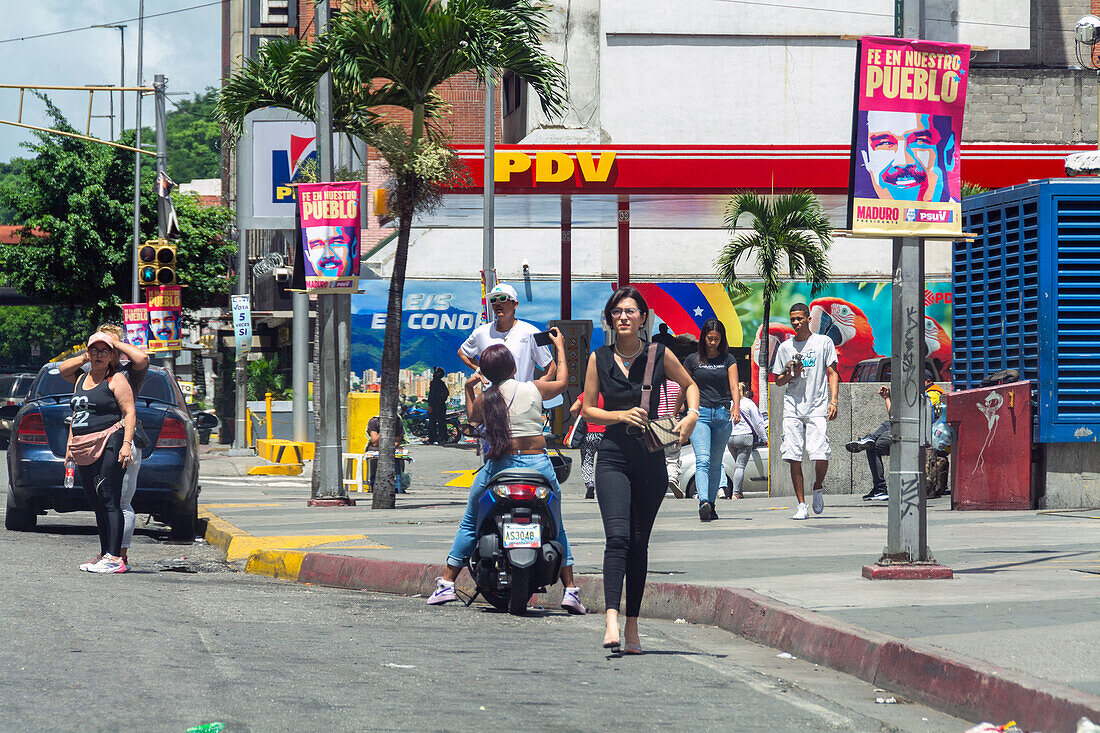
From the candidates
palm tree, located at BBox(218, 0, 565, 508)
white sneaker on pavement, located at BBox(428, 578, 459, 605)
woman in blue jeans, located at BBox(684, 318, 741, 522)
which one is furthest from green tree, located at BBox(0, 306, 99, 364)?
white sneaker on pavement, located at BBox(428, 578, 459, 605)

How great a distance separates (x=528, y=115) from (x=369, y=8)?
1838 cm

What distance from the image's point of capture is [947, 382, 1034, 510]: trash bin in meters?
12.8

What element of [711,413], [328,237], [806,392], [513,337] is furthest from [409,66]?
[513,337]

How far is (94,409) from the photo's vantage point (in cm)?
952

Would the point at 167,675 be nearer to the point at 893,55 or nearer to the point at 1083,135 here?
the point at 893,55

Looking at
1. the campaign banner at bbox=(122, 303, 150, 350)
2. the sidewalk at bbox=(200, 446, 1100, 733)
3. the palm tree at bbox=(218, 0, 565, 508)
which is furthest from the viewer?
the campaign banner at bbox=(122, 303, 150, 350)

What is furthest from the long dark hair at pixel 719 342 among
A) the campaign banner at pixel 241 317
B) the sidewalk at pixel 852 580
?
the campaign banner at pixel 241 317

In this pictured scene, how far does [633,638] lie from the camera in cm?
666

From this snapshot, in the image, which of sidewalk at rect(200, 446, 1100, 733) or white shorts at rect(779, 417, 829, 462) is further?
white shorts at rect(779, 417, 829, 462)

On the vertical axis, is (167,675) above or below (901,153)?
below

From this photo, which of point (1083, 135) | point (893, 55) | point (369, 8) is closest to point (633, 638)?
point (893, 55)

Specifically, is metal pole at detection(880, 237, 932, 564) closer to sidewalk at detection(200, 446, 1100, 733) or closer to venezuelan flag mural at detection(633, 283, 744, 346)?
sidewalk at detection(200, 446, 1100, 733)

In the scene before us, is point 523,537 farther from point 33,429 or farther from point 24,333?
point 24,333

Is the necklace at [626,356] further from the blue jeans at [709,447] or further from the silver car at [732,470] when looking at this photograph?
the silver car at [732,470]
